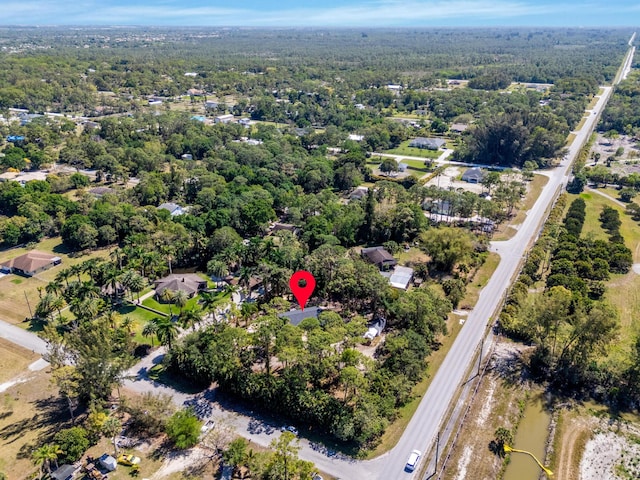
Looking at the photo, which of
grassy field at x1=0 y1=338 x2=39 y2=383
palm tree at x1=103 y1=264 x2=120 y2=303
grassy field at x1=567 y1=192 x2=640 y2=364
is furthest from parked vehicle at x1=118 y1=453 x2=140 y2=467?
grassy field at x1=567 y1=192 x2=640 y2=364

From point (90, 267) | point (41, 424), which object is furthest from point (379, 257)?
point (41, 424)

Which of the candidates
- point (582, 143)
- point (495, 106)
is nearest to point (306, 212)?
point (582, 143)

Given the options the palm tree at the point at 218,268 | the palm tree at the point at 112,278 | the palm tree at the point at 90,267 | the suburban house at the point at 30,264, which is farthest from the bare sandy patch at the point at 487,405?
the suburban house at the point at 30,264

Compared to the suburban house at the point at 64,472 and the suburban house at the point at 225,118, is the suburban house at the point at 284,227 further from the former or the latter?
the suburban house at the point at 225,118

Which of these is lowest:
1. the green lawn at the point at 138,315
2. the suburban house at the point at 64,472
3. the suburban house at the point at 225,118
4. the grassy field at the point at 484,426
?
the grassy field at the point at 484,426

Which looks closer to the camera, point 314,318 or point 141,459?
point 141,459

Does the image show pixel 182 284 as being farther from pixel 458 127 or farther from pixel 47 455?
pixel 458 127
